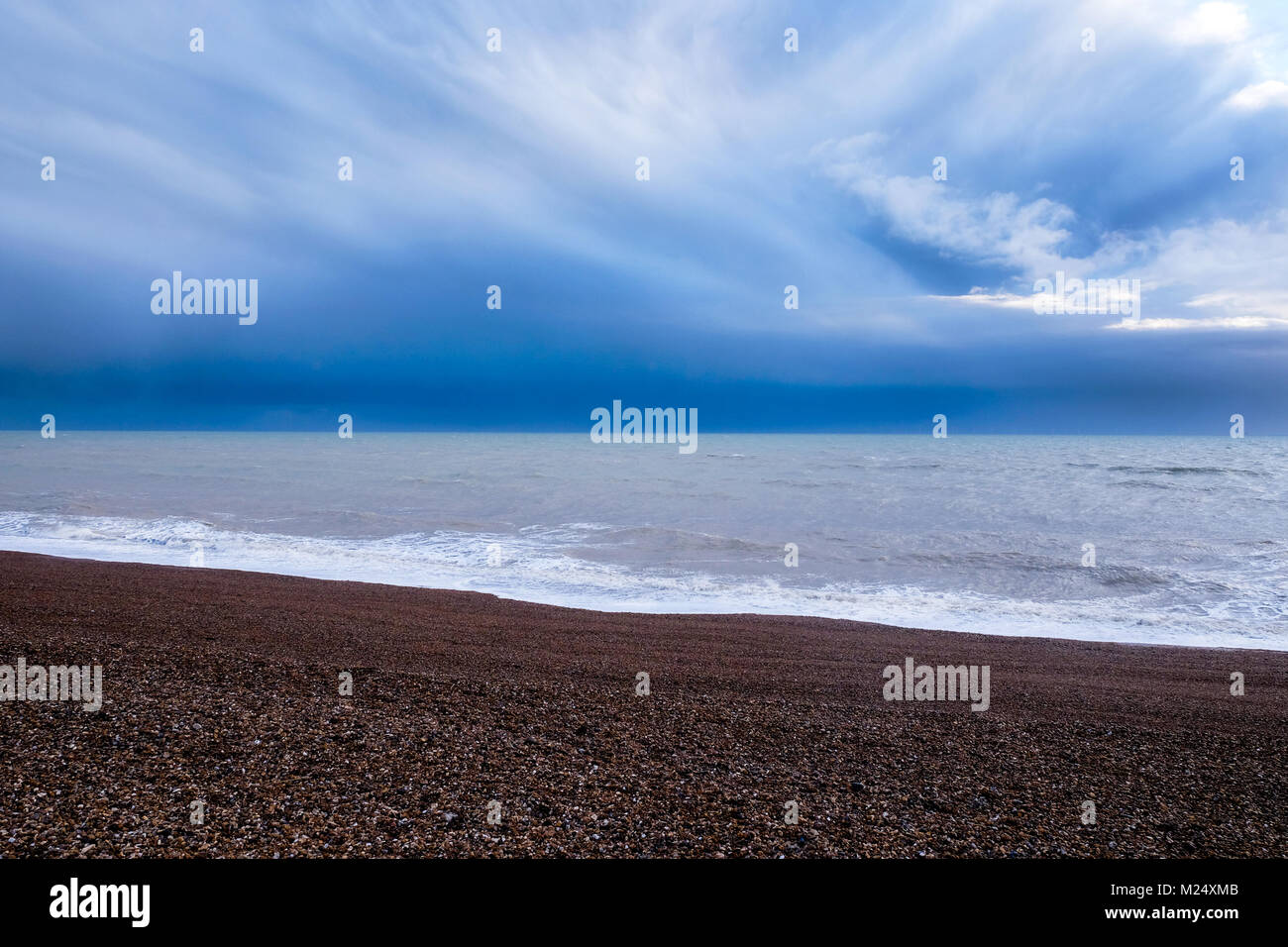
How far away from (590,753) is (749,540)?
55.7ft

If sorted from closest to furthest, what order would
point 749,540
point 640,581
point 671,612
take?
point 671,612 → point 640,581 → point 749,540

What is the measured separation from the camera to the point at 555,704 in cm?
635

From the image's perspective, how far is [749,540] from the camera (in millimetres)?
21828

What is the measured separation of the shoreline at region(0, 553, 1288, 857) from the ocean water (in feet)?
16.3

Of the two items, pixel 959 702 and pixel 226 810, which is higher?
pixel 226 810

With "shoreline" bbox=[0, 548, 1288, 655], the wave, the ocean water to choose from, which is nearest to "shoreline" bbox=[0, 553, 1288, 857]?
"shoreline" bbox=[0, 548, 1288, 655]

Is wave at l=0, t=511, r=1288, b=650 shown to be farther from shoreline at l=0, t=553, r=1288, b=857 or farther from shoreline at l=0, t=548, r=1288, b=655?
shoreline at l=0, t=553, r=1288, b=857

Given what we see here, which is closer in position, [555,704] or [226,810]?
[226,810]

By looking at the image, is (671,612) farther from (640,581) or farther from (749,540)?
Answer: (749,540)

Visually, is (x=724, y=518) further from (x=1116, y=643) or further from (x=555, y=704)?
(x=555, y=704)

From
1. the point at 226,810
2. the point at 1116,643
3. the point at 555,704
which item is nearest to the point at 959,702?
the point at 555,704

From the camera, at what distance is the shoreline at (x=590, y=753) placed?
412 centimetres

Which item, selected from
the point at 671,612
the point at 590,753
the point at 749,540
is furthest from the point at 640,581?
the point at 590,753
